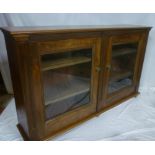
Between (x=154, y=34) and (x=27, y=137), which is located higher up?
(x=154, y=34)

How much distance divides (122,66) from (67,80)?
57 cm

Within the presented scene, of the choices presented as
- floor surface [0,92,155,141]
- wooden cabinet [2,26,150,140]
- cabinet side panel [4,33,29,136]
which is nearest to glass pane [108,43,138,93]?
wooden cabinet [2,26,150,140]

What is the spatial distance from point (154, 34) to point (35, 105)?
136cm

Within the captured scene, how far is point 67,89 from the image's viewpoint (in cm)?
119

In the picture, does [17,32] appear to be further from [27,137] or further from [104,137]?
[104,137]

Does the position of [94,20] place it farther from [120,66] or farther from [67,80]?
[67,80]

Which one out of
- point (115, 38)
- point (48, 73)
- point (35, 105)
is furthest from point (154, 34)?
point (35, 105)

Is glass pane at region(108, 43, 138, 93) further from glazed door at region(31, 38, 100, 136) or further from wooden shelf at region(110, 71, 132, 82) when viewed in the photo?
glazed door at region(31, 38, 100, 136)

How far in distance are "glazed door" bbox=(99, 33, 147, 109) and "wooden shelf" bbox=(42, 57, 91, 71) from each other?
18cm

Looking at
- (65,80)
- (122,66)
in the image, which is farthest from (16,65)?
(122,66)

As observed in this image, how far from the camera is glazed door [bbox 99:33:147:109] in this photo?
1.22 metres

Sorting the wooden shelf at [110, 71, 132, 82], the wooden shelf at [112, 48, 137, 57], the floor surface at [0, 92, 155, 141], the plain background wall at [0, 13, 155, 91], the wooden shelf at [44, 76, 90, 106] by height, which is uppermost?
the plain background wall at [0, 13, 155, 91]

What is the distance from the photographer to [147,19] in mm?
1570

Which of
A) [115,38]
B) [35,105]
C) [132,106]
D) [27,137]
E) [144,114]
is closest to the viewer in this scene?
[35,105]
